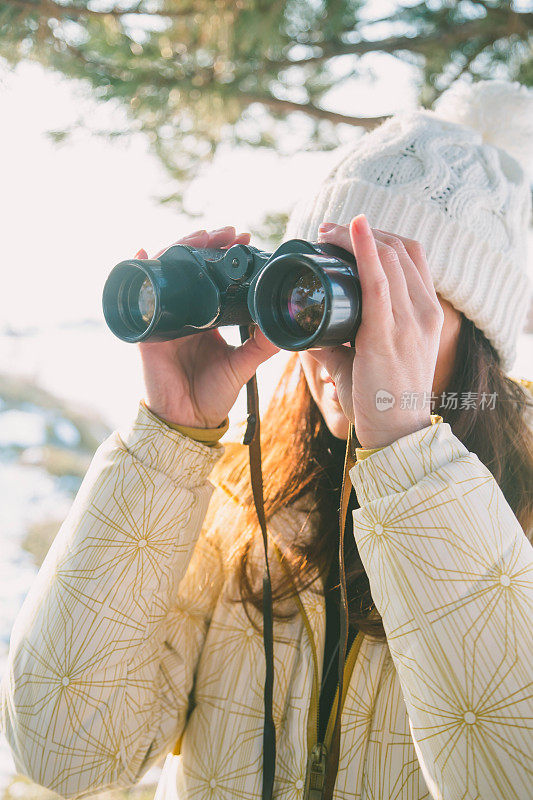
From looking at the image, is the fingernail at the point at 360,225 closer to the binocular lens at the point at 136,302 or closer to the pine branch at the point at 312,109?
the binocular lens at the point at 136,302

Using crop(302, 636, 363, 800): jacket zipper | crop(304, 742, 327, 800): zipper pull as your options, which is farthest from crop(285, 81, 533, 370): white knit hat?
crop(304, 742, 327, 800): zipper pull

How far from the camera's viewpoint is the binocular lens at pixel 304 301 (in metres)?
0.78

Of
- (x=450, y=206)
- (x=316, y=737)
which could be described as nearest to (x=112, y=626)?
(x=316, y=737)

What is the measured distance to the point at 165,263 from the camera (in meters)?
0.90

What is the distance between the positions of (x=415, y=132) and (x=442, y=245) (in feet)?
0.74

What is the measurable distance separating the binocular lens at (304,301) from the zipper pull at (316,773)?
1.81 ft

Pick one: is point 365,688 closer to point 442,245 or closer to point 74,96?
point 442,245

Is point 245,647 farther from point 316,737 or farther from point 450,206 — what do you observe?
point 450,206

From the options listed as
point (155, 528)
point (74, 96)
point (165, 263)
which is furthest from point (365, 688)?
point (74, 96)

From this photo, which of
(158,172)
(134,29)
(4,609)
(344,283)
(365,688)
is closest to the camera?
(344,283)

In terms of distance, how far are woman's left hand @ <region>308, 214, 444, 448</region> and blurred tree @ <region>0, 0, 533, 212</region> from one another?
1.12 metres

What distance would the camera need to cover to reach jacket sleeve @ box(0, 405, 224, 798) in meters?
0.85

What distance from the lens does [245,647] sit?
0.95 meters

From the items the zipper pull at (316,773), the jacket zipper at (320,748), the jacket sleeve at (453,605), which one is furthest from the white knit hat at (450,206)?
the zipper pull at (316,773)
